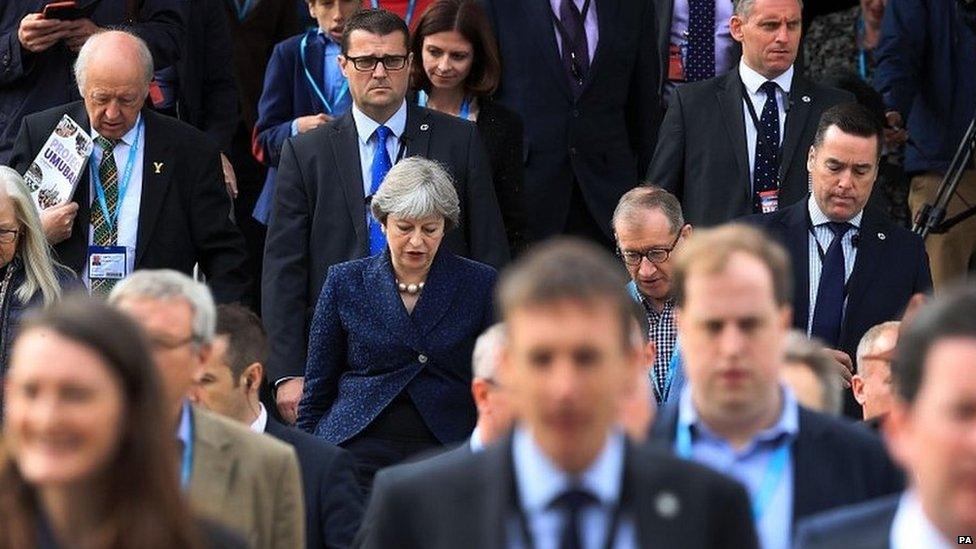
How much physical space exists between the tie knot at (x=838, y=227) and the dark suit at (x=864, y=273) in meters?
0.06

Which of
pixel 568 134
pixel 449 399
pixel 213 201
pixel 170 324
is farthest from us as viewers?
pixel 568 134

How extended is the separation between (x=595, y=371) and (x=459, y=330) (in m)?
4.27

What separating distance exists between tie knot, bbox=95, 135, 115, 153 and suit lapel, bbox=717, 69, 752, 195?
266 cm

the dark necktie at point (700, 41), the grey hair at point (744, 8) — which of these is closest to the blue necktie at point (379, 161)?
the grey hair at point (744, 8)

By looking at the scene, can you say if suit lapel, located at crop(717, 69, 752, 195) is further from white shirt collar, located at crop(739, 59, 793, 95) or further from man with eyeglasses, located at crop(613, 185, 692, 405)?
man with eyeglasses, located at crop(613, 185, 692, 405)

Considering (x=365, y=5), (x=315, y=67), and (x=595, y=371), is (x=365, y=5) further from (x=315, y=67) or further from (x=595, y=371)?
(x=595, y=371)

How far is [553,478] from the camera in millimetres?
4465

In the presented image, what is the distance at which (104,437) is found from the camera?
4.58m

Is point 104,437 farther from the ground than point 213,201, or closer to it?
farther from the ground

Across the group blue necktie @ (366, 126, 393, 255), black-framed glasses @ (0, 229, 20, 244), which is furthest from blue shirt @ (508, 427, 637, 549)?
blue necktie @ (366, 126, 393, 255)

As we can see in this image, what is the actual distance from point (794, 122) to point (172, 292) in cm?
447

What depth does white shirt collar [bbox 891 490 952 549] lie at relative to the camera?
4363 mm

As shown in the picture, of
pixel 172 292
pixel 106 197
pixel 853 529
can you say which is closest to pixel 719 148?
pixel 106 197

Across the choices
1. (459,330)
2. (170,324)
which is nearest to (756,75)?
(459,330)
